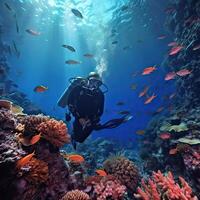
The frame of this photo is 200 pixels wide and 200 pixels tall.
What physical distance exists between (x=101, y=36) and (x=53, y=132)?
1105 inches

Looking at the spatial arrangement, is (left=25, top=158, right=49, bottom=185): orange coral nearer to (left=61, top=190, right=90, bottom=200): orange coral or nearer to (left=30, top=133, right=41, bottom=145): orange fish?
(left=30, top=133, right=41, bottom=145): orange fish

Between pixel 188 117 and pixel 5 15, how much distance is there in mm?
22118

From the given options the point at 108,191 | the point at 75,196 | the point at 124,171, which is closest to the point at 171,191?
the point at 108,191

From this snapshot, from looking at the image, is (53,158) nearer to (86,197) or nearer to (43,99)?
(86,197)

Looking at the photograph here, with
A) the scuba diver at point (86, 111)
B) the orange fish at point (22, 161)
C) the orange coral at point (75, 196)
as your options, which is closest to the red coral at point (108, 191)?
the orange coral at point (75, 196)

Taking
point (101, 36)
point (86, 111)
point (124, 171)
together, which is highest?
point (101, 36)

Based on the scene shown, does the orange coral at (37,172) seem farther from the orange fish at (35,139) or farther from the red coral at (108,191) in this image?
the red coral at (108,191)

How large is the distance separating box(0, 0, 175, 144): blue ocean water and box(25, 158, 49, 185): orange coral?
38.6 feet

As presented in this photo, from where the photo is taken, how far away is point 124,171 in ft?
19.1

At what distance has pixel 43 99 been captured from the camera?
285 feet

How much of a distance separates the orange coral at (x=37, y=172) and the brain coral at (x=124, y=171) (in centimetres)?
257

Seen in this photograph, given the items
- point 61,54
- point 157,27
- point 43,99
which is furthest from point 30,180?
point 43,99

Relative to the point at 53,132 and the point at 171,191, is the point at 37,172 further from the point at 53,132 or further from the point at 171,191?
the point at 171,191

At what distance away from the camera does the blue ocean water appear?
23594 millimetres
